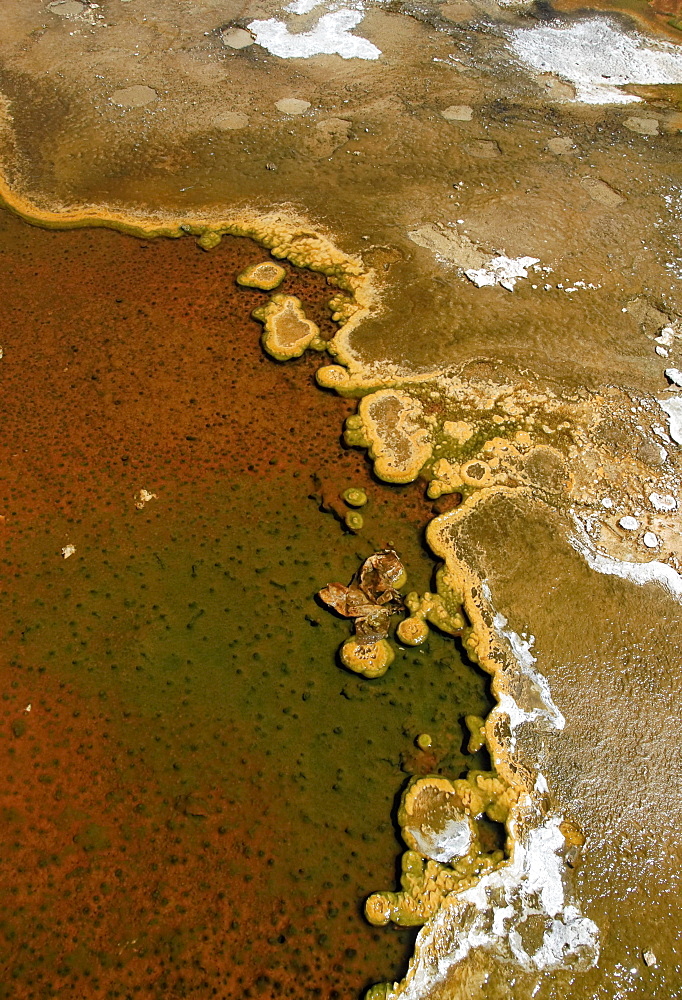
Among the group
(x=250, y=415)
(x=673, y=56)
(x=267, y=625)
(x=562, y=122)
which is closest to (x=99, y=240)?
(x=250, y=415)

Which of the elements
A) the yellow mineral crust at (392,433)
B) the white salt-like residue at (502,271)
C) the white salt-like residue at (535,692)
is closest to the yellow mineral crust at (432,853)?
the white salt-like residue at (535,692)

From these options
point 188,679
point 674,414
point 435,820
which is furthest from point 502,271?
point 435,820

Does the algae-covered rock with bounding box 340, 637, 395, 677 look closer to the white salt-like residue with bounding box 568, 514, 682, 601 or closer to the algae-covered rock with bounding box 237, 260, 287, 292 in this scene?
the white salt-like residue with bounding box 568, 514, 682, 601

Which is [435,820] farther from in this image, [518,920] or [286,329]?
[286,329]

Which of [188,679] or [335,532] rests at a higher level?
[335,532]

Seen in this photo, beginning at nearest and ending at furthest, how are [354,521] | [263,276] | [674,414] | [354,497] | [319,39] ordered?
[354,521]
[354,497]
[674,414]
[263,276]
[319,39]

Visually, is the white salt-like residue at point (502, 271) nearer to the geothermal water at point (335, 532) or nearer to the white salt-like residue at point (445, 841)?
the geothermal water at point (335, 532)
